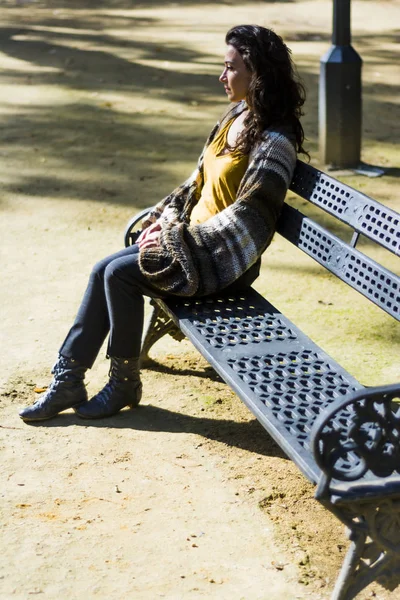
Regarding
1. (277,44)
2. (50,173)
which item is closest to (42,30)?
(50,173)

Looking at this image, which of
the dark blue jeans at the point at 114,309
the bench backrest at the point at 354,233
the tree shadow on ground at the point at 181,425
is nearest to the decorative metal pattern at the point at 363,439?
the bench backrest at the point at 354,233

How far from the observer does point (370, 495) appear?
9.78 feet

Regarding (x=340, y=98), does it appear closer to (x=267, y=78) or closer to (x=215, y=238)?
(x=267, y=78)

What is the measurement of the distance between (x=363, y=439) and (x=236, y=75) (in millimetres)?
1987

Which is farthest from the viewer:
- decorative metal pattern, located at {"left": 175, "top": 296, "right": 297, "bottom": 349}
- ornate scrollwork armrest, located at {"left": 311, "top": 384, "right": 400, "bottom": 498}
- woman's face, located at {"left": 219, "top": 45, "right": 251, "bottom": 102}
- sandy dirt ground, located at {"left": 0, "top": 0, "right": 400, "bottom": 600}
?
woman's face, located at {"left": 219, "top": 45, "right": 251, "bottom": 102}

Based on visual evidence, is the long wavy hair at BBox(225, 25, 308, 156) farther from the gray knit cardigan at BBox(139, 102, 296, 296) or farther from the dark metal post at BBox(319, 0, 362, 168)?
the dark metal post at BBox(319, 0, 362, 168)

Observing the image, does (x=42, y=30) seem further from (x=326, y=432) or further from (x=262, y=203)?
(x=326, y=432)

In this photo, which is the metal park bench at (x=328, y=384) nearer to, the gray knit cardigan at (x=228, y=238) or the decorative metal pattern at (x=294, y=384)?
the decorative metal pattern at (x=294, y=384)

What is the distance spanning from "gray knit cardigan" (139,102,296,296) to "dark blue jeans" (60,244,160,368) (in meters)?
0.10

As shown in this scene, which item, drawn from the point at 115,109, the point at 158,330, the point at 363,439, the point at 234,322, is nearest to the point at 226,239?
the point at 234,322

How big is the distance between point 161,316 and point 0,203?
2.92 meters

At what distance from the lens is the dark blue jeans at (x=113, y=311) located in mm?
4402

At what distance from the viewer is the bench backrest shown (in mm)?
3885

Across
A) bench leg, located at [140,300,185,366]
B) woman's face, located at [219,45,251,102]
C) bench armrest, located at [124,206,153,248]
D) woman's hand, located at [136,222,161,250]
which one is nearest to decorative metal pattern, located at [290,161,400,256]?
woman's face, located at [219,45,251,102]
